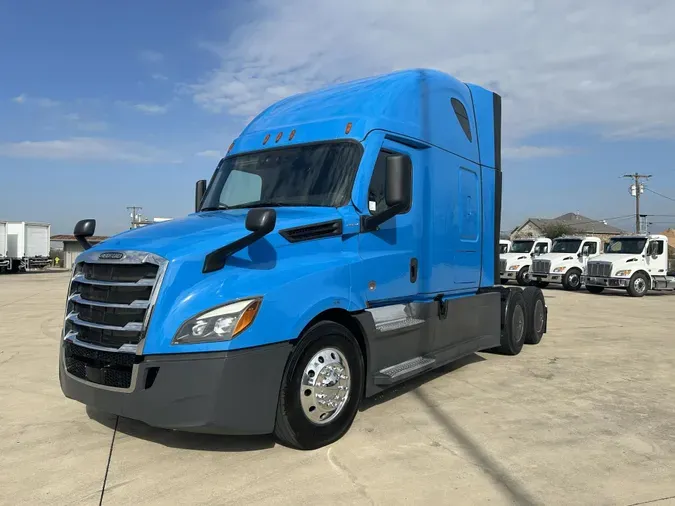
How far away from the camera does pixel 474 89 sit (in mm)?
7246

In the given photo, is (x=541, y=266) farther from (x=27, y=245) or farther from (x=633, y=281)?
(x=27, y=245)

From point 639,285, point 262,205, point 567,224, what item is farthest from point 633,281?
point 567,224

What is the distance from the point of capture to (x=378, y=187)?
4.95 metres

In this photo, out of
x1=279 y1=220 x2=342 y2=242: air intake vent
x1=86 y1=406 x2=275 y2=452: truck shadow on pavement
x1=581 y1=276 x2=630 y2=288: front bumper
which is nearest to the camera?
x1=279 y1=220 x2=342 y2=242: air intake vent

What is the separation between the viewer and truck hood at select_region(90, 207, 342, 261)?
379 centimetres

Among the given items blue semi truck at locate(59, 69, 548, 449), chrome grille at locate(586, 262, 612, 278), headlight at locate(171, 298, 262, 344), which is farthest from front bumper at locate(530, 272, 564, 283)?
headlight at locate(171, 298, 262, 344)

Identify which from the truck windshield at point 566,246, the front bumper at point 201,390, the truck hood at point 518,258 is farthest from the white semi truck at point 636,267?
the front bumper at point 201,390

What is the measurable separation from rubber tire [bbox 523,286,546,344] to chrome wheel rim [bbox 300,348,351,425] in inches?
210

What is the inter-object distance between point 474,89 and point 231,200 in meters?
3.88

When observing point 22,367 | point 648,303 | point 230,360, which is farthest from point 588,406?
point 648,303

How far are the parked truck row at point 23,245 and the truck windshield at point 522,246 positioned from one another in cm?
3262

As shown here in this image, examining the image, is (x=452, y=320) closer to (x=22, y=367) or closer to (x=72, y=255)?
(x=22, y=367)

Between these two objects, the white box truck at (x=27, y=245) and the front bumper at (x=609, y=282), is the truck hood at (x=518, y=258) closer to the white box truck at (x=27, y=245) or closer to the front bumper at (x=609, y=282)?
the front bumper at (x=609, y=282)

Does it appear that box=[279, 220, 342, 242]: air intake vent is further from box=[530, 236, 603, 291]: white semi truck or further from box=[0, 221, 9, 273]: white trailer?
box=[0, 221, 9, 273]: white trailer
